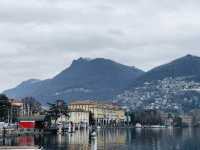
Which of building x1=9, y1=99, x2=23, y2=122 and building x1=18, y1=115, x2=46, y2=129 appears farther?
building x1=9, y1=99, x2=23, y2=122

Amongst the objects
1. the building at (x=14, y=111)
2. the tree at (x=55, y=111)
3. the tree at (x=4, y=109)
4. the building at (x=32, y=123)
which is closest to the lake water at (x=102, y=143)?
the building at (x=32, y=123)

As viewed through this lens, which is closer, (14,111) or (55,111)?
(55,111)

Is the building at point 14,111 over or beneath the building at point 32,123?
over

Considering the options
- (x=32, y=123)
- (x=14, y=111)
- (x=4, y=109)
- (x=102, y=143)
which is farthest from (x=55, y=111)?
(x=102, y=143)

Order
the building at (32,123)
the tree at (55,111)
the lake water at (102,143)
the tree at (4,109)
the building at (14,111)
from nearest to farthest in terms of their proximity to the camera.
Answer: the lake water at (102,143) → the building at (32,123) → the tree at (4,109) → the tree at (55,111) → the building at (14,111)

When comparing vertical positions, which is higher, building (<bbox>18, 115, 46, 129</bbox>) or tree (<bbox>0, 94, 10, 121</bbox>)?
tree (<bbox>0, 94, 10, 121</bbox>)

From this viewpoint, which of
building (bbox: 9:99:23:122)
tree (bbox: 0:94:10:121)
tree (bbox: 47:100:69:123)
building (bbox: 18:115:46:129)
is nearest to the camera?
building (bbox: 18:115:46:129)

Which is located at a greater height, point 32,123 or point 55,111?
point 55,111

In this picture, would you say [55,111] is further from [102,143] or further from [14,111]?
[102,143]

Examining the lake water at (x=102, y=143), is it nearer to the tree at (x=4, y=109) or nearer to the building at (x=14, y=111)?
the tree at (x=4, y=109)

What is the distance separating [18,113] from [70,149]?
341 feet

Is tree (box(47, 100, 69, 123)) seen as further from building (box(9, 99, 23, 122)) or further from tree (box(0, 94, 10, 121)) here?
tree (box(0, 94, 10, 121))

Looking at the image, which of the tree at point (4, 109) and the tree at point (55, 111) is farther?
the tree at point (55, 111)

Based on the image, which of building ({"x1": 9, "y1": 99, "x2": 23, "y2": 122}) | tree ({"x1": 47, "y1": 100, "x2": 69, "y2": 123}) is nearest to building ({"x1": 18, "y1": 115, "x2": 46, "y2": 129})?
tree ({"x1": 47, "y1": 100, "x2": 69, "y2": 123})
